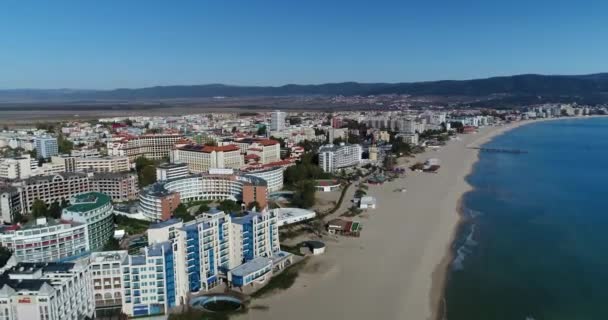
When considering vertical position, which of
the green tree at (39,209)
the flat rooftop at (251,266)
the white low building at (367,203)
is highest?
the green tree at (39,209)

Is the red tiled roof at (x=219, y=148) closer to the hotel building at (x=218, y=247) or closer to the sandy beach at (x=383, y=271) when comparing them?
the sandy beach at (x=383, y=271)

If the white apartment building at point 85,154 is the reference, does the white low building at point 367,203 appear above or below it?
below

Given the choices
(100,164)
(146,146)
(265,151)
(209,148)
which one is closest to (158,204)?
(100,164)

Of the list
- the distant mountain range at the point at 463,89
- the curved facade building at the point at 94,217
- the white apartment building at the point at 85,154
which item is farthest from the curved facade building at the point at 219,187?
the distant mountain range at the point at 463,89

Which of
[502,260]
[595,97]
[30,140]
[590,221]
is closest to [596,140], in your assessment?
[590,221]

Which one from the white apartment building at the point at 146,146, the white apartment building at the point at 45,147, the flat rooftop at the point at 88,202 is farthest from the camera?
the white apartment building at the point at 45,147

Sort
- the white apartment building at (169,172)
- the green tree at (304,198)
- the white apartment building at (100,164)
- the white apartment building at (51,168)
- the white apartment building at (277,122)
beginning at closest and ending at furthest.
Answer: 1. the green tree at (304,198)
2. the white apartment building at (169,172)
3. the white apartment building at (51,168)
4. the white apartment building at (100,164)
5. the white apartment building at (277,122)

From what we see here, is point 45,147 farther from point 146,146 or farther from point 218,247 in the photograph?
point 218,247
